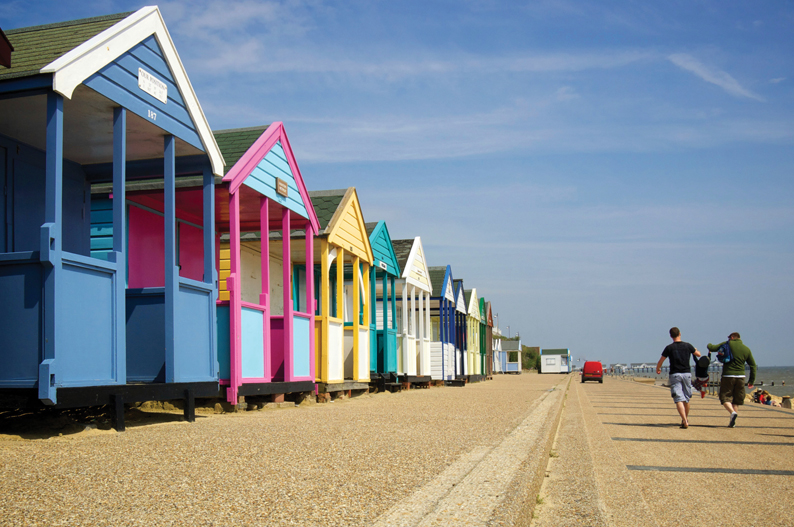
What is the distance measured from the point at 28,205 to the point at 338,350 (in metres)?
7.01

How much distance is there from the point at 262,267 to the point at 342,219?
4.45 meters

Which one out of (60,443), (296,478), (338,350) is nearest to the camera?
(296,478)

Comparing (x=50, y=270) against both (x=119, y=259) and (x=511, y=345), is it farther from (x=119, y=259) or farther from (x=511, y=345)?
(x=511, y=345)

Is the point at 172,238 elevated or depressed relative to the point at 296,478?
elevated

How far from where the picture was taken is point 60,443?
18.0 ft

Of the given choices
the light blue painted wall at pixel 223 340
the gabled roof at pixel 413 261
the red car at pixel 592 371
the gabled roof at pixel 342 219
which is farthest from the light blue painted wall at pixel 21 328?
the red car at pixel 592 371

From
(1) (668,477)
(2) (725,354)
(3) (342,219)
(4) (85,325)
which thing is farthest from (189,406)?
(2) (725,354)

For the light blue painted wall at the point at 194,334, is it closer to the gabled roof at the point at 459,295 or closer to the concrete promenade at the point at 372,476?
the concrete promenade at the point at 372,476

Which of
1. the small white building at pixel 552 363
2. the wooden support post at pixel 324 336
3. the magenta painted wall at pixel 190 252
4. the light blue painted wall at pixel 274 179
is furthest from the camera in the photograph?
the small white building at pixel 552 363

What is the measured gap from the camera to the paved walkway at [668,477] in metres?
4.50

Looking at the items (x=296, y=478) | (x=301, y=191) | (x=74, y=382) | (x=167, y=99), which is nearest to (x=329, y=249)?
(x=301, y=191)

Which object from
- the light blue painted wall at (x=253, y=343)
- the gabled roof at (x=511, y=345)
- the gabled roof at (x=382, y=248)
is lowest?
the gabled roof at (x=511, y=345)

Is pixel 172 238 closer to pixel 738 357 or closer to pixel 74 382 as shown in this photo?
pixel 74 382

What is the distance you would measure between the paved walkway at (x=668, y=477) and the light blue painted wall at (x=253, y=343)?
14.3 ft
